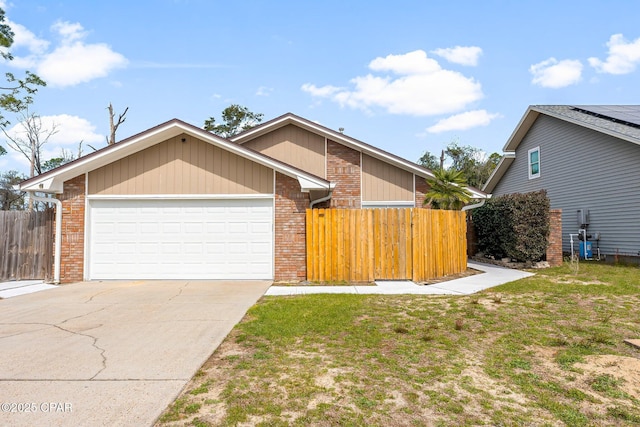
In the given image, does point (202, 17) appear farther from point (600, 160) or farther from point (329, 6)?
point (600, 160)

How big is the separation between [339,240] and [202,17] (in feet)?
27.1

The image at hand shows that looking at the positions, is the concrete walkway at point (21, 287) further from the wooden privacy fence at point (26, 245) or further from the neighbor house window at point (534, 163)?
the neighbor house window at point (534, 163)

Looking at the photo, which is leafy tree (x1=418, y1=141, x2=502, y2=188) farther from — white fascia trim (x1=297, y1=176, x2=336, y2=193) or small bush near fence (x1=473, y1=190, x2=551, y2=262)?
white fascia trim (x1=297, y1=176, x2=336, y2=193)

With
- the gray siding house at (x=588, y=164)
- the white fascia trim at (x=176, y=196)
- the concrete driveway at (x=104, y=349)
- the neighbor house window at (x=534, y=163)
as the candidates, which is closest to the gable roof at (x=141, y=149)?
the white fascia trim at (x=176, y=196)

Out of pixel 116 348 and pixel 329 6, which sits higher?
pixel 329 6

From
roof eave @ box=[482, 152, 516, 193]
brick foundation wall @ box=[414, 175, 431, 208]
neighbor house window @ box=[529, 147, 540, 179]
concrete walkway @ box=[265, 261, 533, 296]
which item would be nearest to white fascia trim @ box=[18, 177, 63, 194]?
concrete walkway @ box=[265, 261, 533, 296]

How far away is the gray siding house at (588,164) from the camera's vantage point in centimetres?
1353

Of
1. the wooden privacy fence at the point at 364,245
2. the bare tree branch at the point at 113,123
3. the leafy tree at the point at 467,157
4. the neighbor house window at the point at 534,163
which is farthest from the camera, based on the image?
the leafy tree at the point at 467,157

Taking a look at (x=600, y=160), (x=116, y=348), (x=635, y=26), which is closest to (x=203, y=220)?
(x=116, y=348)

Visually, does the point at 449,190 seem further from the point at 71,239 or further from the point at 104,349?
the point at 71,239

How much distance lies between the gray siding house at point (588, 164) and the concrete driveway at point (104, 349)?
13.6 meters

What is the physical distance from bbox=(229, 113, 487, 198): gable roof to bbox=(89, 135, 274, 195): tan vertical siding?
12.8ft

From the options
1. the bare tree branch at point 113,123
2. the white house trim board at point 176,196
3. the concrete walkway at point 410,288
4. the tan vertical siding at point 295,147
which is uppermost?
the bare tree branch at point 113,123

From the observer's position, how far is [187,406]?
3.20 m
